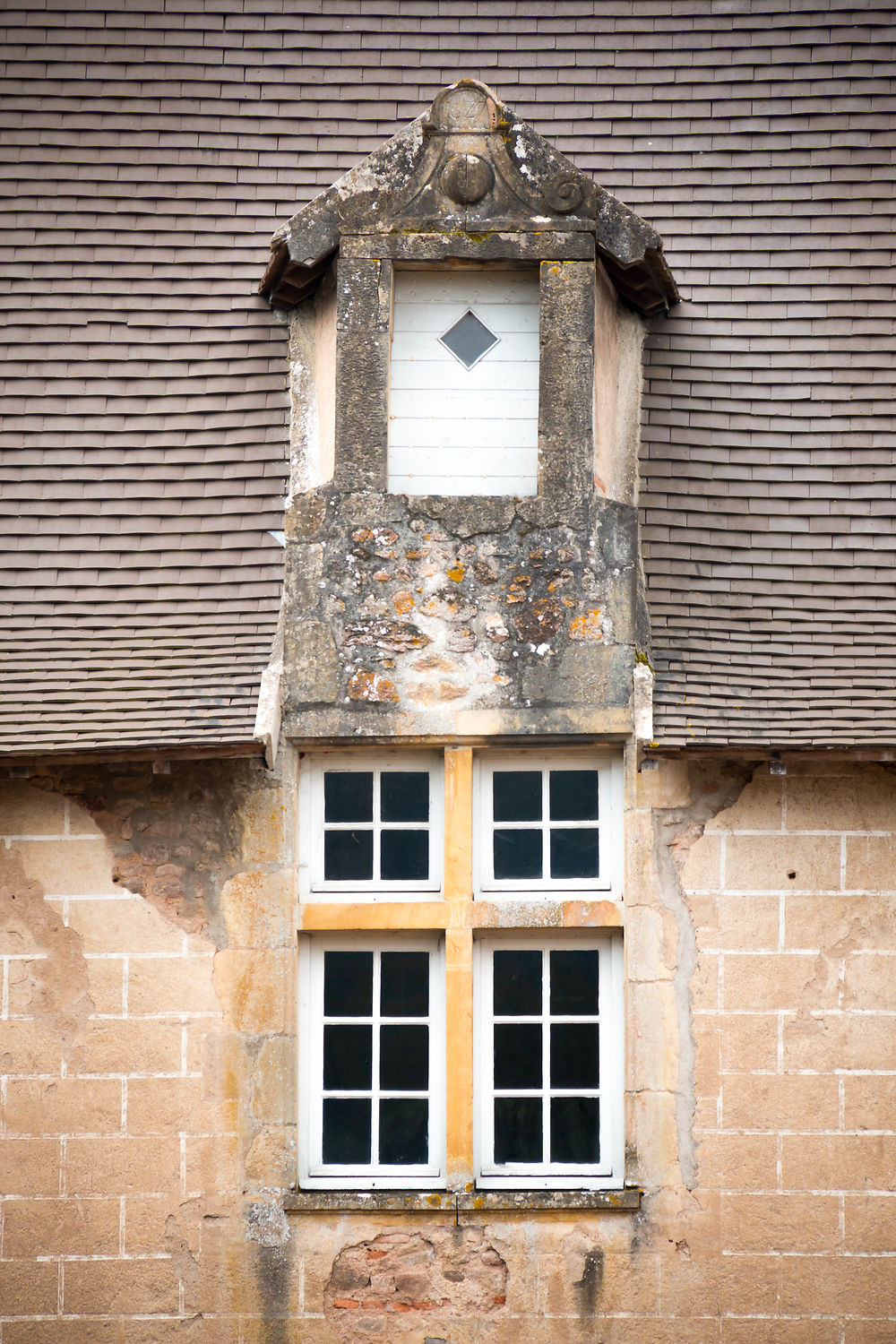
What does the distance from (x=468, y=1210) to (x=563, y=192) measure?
172 inches

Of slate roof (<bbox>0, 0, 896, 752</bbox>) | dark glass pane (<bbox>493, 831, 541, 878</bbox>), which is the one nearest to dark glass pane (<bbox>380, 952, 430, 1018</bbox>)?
dark glass pane (<bbox>493, 831, 541, 878</bbox>)

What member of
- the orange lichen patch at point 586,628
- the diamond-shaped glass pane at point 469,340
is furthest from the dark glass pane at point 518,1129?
the diamond-shaped glass pane at point 469,340

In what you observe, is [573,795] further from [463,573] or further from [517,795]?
[463,573]

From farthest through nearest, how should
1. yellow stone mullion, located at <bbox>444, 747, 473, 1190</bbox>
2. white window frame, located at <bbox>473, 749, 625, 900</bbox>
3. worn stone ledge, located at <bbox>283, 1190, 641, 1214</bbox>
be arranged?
1. white window frame, located at <bbox>473, 749, 625, 900</bbox>
2. yellow stone mullion, located at <bbox>444, 747, 473, 1190</bbox>
3. worn stone ledge, located at <bbox>283, 1190, 641, 1214</bbox>

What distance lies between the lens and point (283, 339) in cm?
718

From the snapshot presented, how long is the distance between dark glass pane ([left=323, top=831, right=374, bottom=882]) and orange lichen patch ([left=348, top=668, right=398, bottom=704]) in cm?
62

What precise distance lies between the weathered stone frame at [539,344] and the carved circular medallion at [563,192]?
120 millimetres

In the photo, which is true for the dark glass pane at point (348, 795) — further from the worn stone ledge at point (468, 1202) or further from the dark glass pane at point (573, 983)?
the worn stone ledge at point (468, 1202)

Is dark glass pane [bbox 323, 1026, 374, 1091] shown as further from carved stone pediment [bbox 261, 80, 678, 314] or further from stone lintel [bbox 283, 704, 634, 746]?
carved stone pediment [bbox 261, 80, 678, 314]

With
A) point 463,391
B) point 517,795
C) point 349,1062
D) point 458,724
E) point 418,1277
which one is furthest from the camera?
point 463,391

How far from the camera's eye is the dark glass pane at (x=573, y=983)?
657cm

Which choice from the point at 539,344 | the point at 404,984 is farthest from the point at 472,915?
the point at 539,344

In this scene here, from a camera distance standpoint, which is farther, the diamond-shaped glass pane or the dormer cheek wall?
the diamond-shaped glass pane

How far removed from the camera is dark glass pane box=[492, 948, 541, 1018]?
21.6 ft
